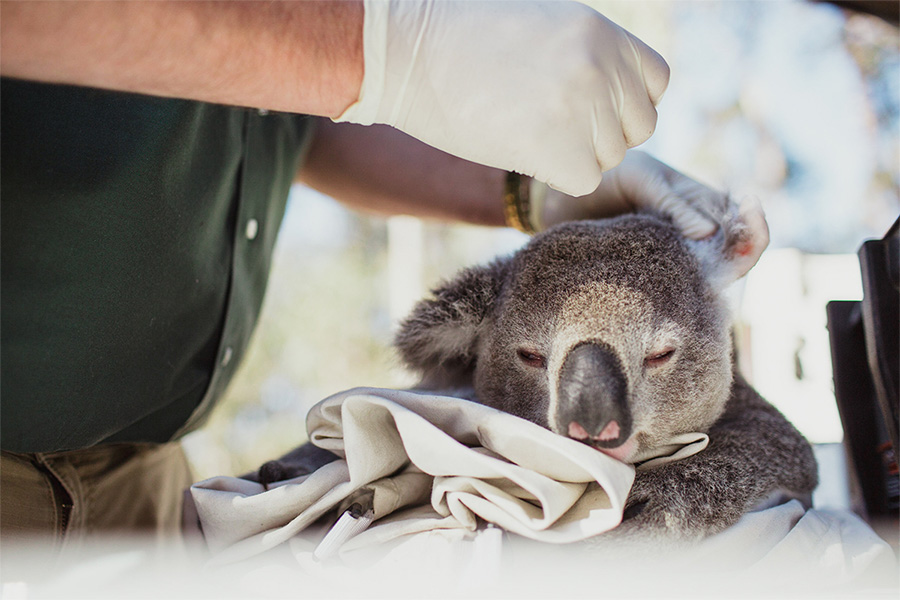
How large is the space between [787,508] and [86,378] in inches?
52.2

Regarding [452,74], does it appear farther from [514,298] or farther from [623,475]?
[623,475]

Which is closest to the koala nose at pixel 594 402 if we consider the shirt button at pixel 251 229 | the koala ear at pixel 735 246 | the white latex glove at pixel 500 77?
the white latex glove at pixel 500 77

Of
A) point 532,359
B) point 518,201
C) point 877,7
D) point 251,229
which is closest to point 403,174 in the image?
point 518,201

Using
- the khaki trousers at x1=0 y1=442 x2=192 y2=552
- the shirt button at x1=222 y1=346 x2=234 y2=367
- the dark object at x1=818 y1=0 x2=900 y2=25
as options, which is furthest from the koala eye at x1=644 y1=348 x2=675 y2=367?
the dark object at x1=818 y1=0 x2=900 y2=25

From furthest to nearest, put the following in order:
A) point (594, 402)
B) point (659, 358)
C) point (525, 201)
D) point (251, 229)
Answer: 1. point (525, 201)
2. point (251, 229)
3. point (659, 358)
4. point (594, 402)

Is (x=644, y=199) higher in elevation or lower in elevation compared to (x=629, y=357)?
higher

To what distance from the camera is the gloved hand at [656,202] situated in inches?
58.8

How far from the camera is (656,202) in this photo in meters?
1.66

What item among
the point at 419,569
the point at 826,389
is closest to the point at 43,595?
the point at 419,569

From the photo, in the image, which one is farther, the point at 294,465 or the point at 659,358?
the point at 294,465

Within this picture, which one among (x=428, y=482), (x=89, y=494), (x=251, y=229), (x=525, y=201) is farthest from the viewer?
(x=525, y=201)

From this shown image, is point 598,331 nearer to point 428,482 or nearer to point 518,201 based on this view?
point 428,482

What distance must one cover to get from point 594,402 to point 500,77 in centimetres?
57

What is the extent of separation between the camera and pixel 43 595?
3.44ft
